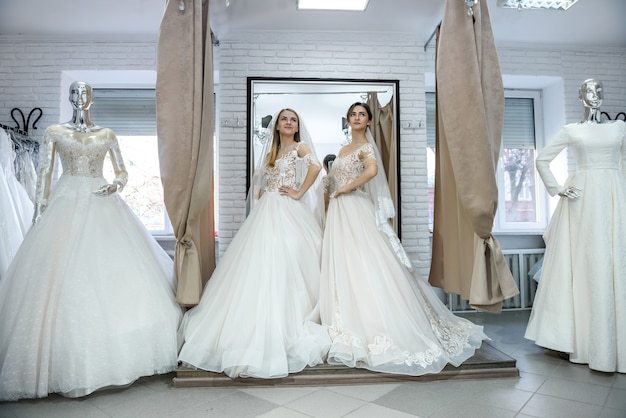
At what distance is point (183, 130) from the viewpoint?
259cm

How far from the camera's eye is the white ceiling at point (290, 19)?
3592 mm

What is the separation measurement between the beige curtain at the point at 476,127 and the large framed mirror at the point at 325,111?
50.4 inches

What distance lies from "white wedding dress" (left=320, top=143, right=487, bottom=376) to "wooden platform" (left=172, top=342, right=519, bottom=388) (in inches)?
2.6

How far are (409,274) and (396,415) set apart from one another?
1102 millimetres

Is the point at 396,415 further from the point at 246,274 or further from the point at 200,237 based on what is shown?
Answer: the point at 200,237

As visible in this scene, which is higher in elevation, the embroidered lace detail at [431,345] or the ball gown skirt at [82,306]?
the ball gown skirt at [82,306]

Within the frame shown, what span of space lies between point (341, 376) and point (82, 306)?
160 cm

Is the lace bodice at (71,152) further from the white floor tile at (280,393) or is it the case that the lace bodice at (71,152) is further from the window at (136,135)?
the window at (136,135)

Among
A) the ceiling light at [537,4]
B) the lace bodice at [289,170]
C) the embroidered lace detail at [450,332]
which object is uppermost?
the ceiling light at [537,4]

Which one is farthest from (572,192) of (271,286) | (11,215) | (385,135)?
(11,215)

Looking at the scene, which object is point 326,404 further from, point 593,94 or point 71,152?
point 593,94

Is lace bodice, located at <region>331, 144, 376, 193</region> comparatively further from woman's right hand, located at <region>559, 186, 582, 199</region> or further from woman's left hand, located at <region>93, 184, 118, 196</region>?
woman's left hand, located at <region>93, 184, 118, 196</region>

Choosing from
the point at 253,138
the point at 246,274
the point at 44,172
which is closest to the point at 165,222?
the point at 253,138

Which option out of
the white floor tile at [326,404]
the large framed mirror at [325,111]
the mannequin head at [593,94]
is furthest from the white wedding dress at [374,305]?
the mannequin head at [593,94]
